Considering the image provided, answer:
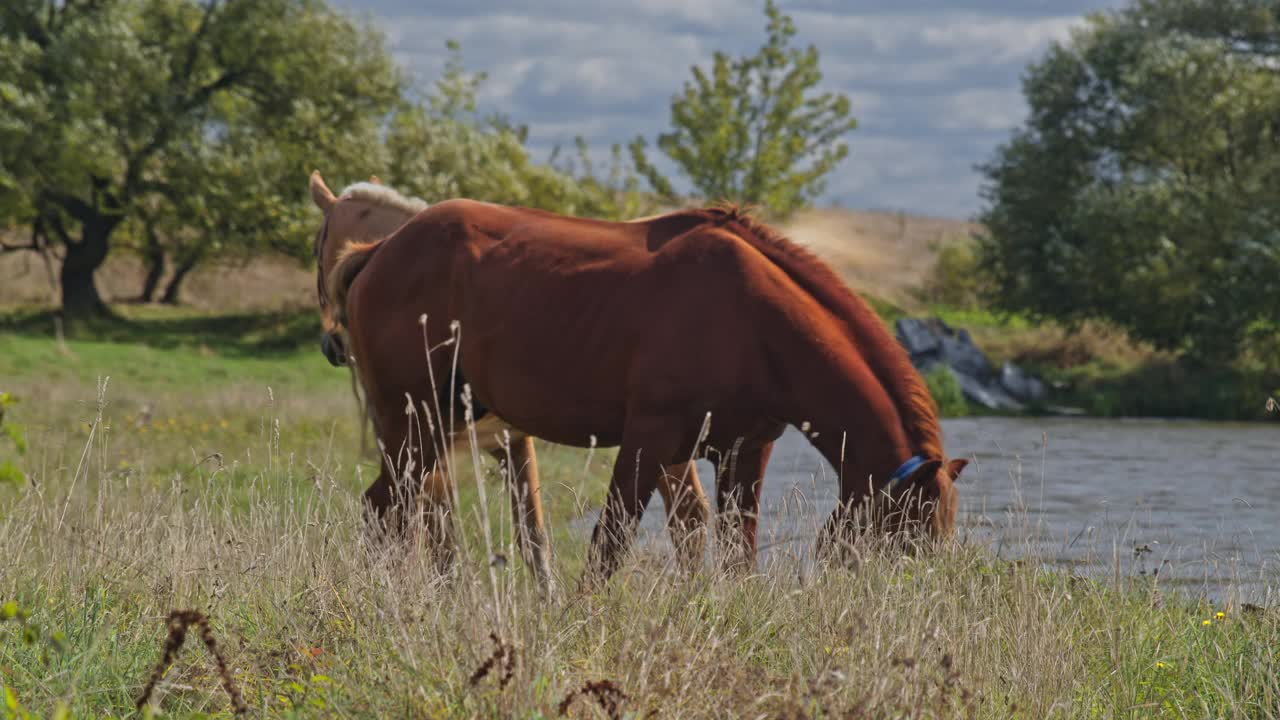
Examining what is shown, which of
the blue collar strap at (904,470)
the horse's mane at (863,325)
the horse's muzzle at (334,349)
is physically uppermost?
the horse's mane at (863,325)

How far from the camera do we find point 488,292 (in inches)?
246

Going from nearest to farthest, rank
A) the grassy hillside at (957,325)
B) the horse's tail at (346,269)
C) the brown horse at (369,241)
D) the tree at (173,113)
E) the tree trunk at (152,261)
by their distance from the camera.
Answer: the brown horse at (369,241) < the horse's tail at (346,269) < the grassy hillside at (957,325) < the tree at (173,113) < the tree trunk at (152,261)

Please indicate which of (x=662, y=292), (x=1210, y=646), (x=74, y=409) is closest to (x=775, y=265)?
(x=662, y=292)

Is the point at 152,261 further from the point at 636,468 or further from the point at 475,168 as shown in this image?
the point at 636,468

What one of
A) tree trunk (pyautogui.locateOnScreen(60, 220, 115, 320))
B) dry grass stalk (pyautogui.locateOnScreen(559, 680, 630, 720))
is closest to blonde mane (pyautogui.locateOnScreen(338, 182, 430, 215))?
dry grass stalk (pyautogui.locateOnScreen(559, 680, 630, 720))

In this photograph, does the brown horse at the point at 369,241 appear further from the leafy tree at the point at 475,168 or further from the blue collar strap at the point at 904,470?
the leafy tree at the point at 475,168

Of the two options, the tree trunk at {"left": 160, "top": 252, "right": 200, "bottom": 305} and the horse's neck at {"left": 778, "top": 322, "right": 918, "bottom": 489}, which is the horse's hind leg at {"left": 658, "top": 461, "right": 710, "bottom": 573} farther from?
the tree trunk at {"left": 160, "top": 252, "right": 200, "bottom": 305}

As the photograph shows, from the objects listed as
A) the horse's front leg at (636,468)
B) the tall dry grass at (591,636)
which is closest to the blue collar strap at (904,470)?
the tall dry grass at (591,636)

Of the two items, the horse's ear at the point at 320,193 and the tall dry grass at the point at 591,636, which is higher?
the horse's ear at the point at 320,193

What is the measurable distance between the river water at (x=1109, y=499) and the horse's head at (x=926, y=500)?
0.51 feet

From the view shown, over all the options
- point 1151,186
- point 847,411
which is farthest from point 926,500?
point 1151,186

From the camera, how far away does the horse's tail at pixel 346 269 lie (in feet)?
23.9

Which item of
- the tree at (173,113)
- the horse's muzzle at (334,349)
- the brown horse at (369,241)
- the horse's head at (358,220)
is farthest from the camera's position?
the tree at (173,113)

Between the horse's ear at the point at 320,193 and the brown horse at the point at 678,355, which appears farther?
the horse's ear at the point at 320,193
